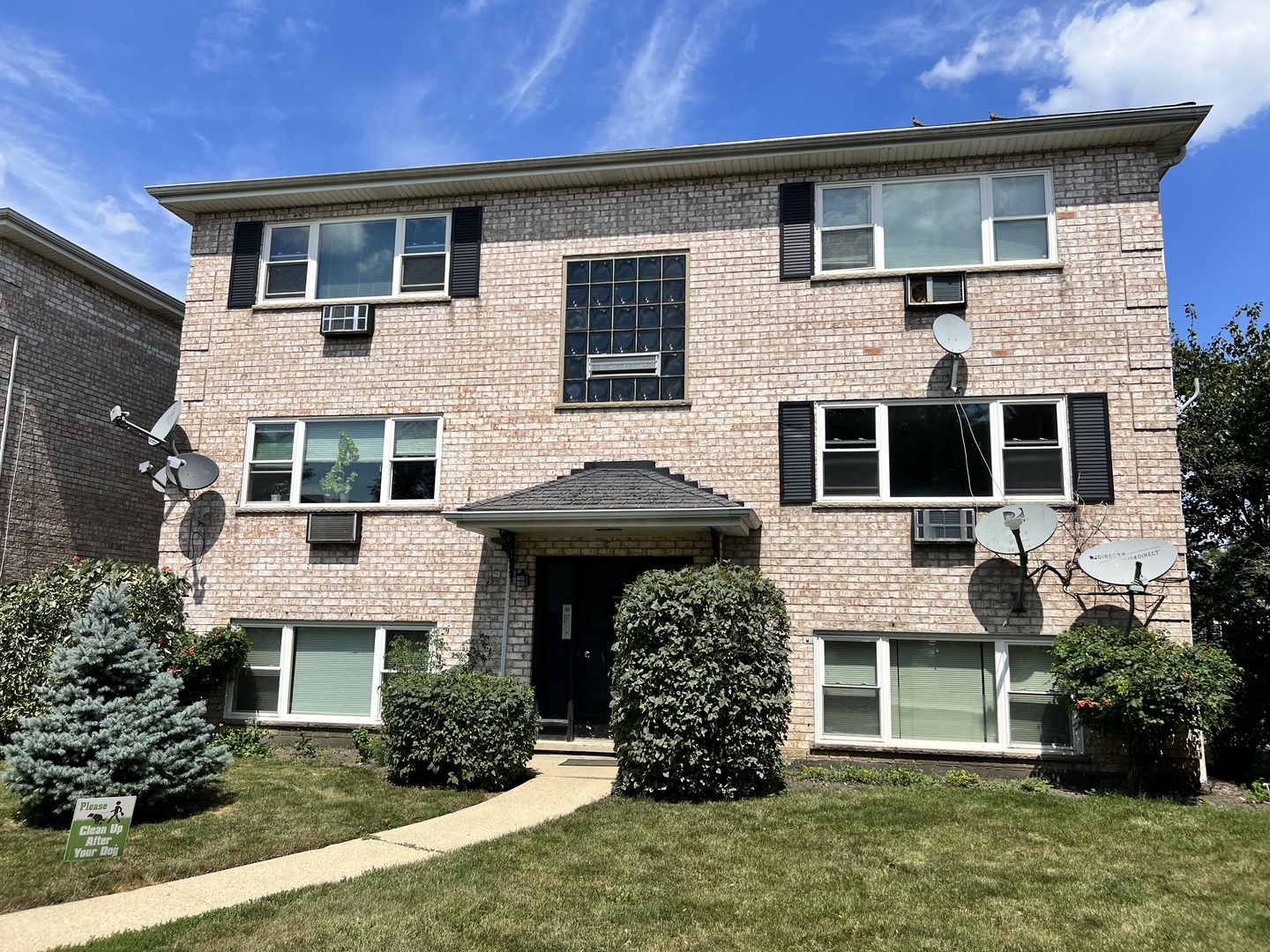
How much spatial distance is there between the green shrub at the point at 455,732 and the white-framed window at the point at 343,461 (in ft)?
10.7

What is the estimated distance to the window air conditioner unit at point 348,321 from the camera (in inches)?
485

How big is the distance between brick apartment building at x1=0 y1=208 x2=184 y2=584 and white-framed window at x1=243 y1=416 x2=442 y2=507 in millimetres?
3660

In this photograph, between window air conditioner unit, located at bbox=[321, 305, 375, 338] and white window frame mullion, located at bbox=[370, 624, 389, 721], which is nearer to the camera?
white window frame mullion, located at bbox=[370, 624, 389, 721]

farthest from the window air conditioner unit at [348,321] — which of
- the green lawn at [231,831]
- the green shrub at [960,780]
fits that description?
the green shrub at [960,780]

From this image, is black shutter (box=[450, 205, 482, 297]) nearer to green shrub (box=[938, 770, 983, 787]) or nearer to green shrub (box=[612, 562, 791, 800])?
green shrub (box=[612, 562, 791, 800])

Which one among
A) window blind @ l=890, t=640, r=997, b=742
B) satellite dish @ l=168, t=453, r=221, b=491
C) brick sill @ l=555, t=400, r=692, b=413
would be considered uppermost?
brick sill @ l=555, t=400, r=692, b=413

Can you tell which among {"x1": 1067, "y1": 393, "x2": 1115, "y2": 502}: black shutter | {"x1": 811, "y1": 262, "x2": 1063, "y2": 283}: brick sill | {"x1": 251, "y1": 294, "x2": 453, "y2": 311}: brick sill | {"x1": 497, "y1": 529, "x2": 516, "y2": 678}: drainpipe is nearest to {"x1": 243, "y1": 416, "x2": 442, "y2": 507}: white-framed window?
{"x1": 497, "y1": 529, "x2": 516, "y2": 678}: drainpipe

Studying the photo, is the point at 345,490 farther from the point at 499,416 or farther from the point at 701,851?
the point at 701,851

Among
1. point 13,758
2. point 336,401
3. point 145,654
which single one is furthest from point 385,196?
point 13,758

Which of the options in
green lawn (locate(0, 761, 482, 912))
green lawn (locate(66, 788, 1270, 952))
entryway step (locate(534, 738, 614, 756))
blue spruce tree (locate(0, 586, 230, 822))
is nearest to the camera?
green lawn (locate(66, 788, 1270, 952))

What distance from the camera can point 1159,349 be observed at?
10508 mm

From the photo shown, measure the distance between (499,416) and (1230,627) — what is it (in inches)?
394

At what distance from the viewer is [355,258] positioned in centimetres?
1274

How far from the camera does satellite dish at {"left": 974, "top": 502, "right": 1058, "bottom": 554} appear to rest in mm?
9773
